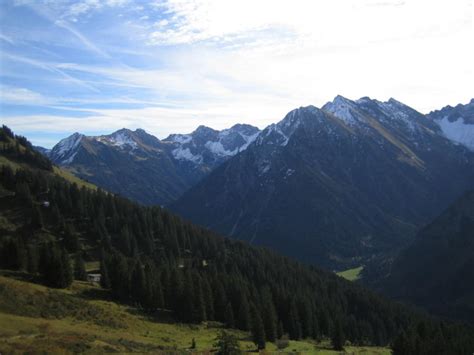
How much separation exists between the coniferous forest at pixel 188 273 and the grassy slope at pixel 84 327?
5942mm

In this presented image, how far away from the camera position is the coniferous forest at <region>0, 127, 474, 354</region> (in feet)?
327

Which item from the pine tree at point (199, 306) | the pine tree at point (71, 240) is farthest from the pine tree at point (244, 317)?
the pine tree at point (71, 240)

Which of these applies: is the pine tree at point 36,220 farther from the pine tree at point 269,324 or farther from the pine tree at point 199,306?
the pine tree at point 269,324

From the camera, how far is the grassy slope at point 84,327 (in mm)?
56031

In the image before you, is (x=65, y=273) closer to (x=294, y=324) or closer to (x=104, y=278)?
(x=104, y=278)

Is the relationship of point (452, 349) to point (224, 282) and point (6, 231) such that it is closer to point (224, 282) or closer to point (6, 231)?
point (224, 282)

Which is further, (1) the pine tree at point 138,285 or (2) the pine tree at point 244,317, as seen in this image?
(2) the pine tree at point 244,317

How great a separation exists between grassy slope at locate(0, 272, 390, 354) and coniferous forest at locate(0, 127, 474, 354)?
19.5 feet

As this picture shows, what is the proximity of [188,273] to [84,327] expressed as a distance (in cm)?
4261

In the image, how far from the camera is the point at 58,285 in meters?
92.9

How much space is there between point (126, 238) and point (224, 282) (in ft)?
158

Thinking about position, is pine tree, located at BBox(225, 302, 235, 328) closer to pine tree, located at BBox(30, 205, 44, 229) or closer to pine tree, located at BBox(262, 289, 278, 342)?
pine tree, located at BBox(262, 289, 278, 342)

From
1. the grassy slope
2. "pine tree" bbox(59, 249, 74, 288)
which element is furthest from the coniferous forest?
the grassy slope

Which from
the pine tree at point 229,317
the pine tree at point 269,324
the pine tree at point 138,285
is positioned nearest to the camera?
the pine tree at point 269,324
